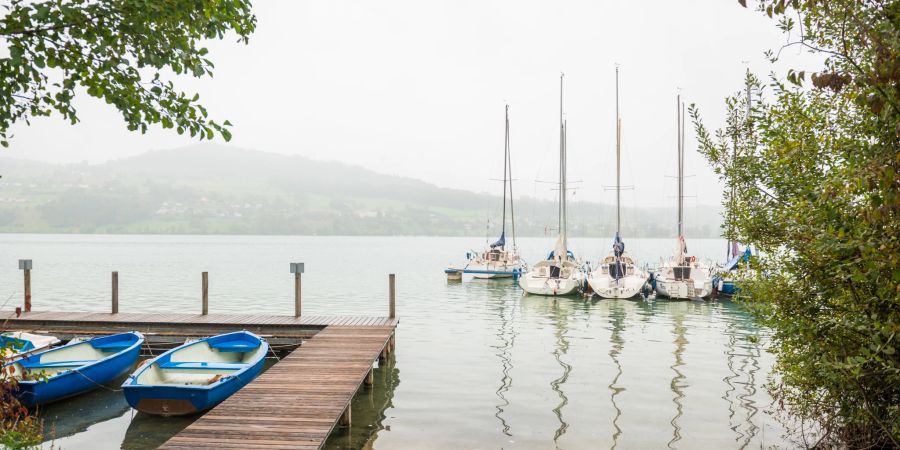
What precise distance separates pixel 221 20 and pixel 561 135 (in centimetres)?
4159

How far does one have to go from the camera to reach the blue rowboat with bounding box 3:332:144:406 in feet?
38.7

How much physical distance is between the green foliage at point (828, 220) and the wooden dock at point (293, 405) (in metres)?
6.39

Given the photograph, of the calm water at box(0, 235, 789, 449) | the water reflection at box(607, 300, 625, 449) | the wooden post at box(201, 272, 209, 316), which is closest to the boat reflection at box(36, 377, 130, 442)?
the calm water at box(0, 235, 789, 449)

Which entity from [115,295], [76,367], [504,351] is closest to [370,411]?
[76,367]

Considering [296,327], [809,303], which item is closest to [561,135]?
[296,327]

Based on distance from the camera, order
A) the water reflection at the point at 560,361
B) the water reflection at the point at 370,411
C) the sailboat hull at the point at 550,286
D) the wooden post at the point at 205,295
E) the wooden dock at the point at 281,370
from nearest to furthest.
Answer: the wooden dock at the point at 281,370
the water reflection at the point at 370,411
the water reflection at the point at 560,361
the wooden post at the point at 205,295
the sailboat hull at the point at 550,286

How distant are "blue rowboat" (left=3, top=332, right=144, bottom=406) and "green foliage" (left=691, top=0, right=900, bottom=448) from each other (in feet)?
39.9

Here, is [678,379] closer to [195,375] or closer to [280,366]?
[280,366]

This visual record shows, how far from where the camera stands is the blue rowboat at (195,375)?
436 inches

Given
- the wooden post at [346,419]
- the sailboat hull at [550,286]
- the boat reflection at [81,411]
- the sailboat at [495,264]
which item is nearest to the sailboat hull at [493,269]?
the sailboat at [495,264]

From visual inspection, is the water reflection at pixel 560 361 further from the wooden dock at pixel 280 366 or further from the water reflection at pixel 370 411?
the wooden dock at pixel 280 366

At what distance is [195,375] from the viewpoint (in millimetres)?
12984

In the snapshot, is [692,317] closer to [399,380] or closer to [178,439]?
[399,380]

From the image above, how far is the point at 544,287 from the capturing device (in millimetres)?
37719
